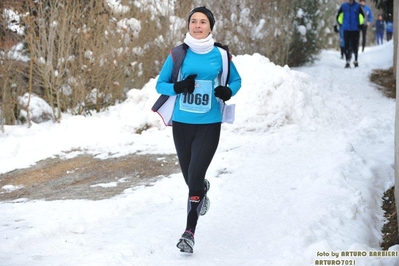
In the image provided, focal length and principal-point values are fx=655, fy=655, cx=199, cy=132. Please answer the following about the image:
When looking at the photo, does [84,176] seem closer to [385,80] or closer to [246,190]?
[246,190]

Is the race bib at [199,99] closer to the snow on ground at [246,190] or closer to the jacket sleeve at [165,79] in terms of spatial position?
the jacket sleeve at [165,79]

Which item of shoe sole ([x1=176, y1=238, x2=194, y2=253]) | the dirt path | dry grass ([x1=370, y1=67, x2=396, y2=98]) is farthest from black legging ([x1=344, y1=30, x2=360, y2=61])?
shoe sole ([x1=176, y1=238, x2=194, y2=253])

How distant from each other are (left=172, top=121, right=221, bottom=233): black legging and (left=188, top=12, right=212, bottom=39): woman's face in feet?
2.29

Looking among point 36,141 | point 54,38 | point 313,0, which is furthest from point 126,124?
point 313,0

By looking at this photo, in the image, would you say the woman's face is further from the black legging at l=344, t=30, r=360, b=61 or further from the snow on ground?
the black legging at l=344, t=30, r=360, b=61

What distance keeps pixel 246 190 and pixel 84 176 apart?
220cm

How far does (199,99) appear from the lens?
504 centimetres

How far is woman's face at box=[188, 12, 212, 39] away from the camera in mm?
5039

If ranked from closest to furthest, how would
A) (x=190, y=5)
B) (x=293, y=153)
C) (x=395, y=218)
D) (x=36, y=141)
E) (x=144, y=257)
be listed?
(x=144, y=257) < (x=395, y=218) < (x=293, y=153) < (x=36, y=141) < (x=190, y=5)

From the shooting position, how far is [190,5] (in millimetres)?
13148

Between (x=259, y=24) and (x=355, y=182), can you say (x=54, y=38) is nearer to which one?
(x=259, y=24)

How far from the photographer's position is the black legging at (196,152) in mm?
5031

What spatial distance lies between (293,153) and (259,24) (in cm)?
704

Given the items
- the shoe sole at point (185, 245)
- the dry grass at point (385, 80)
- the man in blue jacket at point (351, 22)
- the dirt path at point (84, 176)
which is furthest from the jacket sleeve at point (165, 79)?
the man in blue jacket at point (351, 22)
